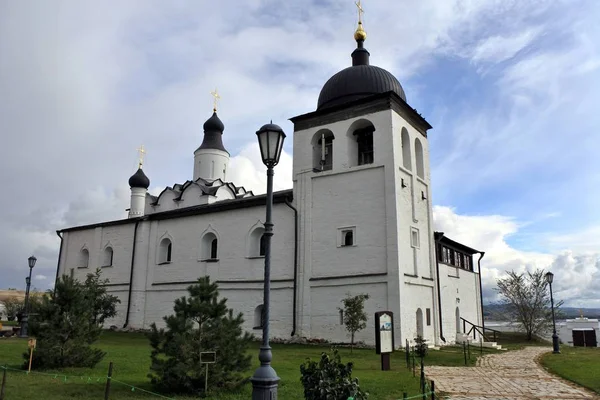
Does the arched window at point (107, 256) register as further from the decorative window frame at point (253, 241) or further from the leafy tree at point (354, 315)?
the leafy tree at point (354, 315)

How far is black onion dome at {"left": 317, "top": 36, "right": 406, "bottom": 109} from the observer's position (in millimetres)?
24094

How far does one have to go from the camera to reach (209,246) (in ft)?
90.2

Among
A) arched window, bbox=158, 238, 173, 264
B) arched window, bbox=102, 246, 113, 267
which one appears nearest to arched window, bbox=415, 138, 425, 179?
arched window, bbox=158, 238, 173, 264

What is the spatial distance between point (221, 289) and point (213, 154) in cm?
1440

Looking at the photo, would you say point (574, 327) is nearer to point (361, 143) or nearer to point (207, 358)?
point (361, 143)

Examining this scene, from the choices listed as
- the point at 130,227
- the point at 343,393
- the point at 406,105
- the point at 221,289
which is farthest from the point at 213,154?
the point at 343,393

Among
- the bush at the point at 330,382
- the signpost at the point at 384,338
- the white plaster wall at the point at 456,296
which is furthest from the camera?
the white plaster wall at the point at 456,296

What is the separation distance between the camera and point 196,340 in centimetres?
928

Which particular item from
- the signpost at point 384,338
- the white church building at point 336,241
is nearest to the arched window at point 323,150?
the white church building at point 336,241

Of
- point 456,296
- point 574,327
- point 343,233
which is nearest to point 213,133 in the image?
point 343,233

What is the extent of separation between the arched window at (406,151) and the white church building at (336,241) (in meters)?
0.05

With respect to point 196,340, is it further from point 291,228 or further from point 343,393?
point 291,228

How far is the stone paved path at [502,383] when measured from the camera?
33.4 feet

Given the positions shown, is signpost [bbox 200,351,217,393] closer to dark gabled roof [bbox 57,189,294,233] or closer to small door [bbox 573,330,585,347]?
dark gabled roof [bbox 57,189,294,233]
